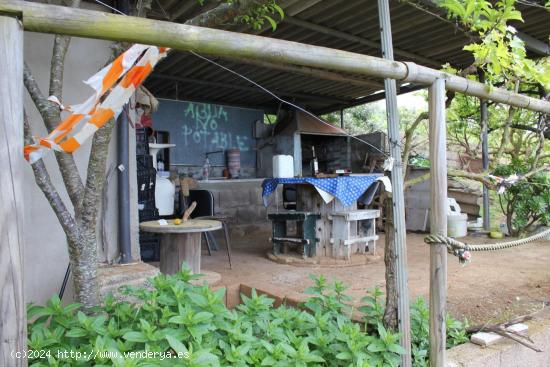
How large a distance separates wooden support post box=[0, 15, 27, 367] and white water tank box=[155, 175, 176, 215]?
447 cm

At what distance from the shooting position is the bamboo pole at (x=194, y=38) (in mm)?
1222

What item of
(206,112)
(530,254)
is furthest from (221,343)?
(206,112)

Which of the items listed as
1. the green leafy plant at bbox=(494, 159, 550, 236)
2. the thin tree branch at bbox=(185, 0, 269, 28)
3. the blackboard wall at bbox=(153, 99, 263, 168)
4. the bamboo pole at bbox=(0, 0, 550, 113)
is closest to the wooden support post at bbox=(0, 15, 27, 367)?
the bamboo pole at bbox=(0, 0, 550, 113)

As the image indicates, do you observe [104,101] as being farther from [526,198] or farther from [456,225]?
[526,198]

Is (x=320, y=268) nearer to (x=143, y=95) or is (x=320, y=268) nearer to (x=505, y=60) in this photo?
(x=143, y=95)

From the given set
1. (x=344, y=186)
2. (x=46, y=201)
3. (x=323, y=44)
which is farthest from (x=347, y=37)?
(x=46, y=201)

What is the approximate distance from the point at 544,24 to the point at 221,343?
6.40 metres

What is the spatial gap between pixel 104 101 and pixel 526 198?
696 centimetres

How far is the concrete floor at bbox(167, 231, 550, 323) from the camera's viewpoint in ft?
11.3

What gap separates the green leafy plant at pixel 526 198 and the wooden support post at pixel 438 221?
510 cm

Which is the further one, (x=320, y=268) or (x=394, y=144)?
(x=320, y=268)

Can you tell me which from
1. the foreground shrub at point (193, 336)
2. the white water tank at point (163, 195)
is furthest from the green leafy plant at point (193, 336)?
the white water tank at point (163, 195)

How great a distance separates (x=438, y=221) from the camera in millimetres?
2086

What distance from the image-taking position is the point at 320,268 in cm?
485
